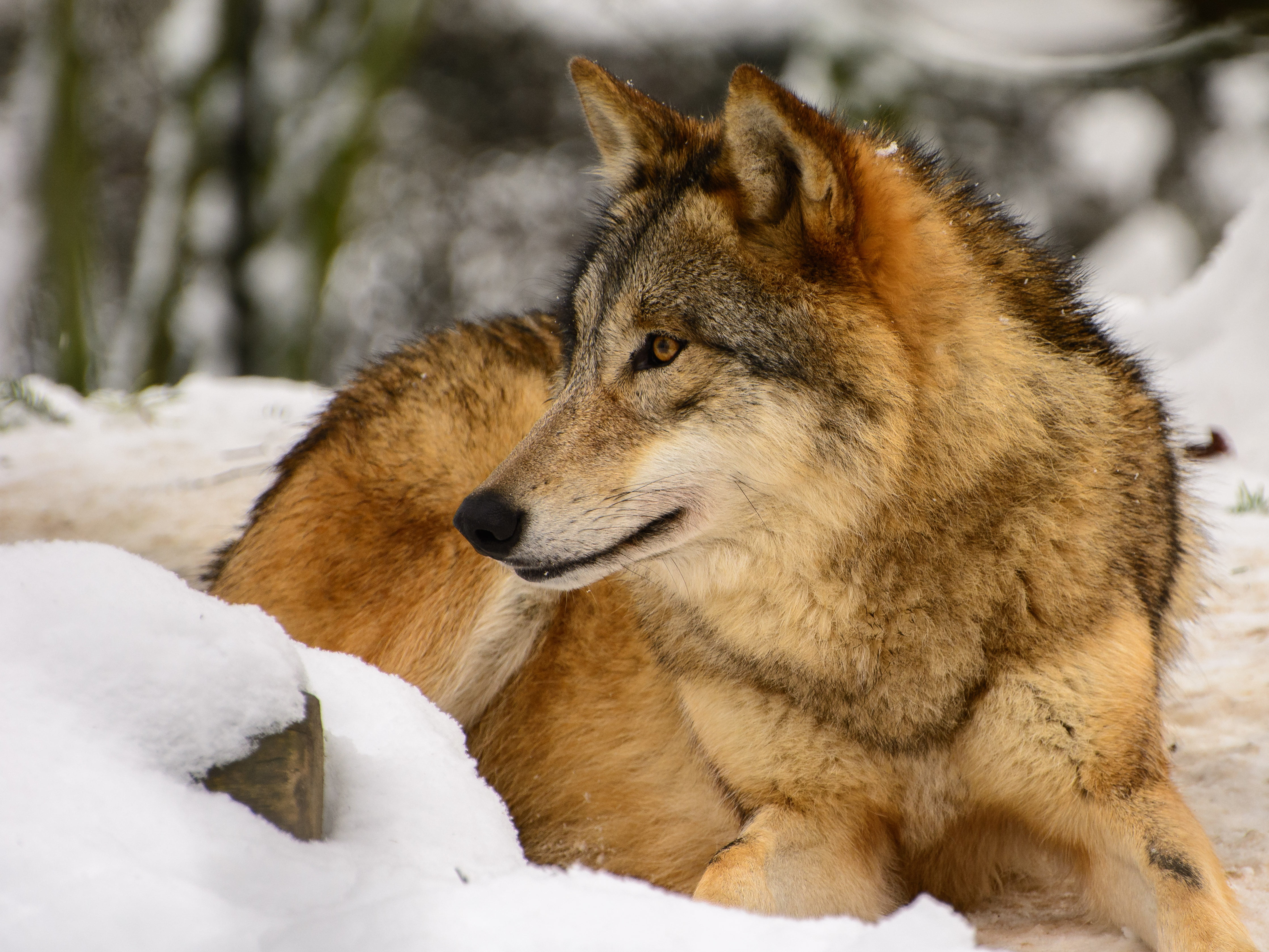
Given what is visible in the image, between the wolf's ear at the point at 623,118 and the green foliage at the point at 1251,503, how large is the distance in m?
3.28

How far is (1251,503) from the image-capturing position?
15.5ft

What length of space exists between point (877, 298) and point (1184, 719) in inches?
Answer: 69.8

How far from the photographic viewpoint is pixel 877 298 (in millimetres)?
2322

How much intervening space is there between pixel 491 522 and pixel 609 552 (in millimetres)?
254

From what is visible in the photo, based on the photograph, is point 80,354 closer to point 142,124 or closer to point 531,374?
point 142,124

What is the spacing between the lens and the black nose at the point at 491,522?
2.24 meters

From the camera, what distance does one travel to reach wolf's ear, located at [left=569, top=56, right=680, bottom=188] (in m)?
2.71

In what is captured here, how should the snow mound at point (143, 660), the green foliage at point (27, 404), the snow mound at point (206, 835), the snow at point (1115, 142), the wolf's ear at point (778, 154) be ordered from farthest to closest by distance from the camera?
the snow at point (1115, 142)
the green foliage at point (27, 404)
the wolf's ear at point (778, 154)
the snow mound at point (143, 660)
the snow mound at point (206, 835)

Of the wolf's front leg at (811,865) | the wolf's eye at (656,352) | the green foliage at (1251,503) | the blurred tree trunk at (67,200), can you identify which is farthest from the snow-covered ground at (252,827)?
the blurred tree trunk at (67,200)

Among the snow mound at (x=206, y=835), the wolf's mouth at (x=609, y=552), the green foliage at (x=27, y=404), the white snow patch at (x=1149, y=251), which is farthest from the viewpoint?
the white snow patch at (x=1149, y=251)

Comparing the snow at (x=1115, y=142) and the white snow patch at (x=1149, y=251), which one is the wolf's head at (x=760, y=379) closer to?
the white snow patch at (x=1149, y=251)

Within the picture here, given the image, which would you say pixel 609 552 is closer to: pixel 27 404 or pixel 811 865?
pixel 811 865

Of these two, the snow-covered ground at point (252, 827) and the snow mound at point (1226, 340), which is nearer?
the snow-covered ground at point (252, 827)

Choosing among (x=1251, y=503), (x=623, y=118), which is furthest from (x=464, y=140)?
(x=623, y=118)
